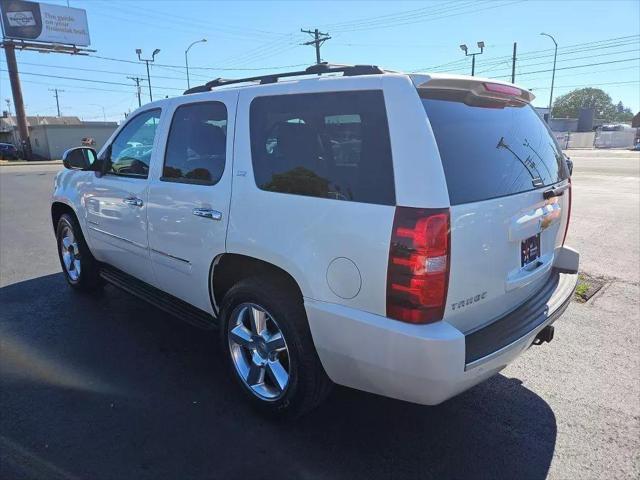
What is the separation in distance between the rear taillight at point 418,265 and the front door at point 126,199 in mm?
2251

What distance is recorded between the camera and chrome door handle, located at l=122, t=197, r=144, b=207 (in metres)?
3.64

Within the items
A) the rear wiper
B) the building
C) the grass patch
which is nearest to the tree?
the building

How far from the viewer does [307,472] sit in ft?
8.02

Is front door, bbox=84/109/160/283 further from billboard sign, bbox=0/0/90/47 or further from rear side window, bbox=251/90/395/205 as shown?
billboard sign, bbox=0/0/90/47

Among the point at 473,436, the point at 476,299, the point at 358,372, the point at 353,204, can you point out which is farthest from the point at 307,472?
the point at 353,204

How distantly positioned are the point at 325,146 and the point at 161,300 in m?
1.97

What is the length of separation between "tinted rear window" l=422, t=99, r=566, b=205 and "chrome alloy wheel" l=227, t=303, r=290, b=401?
1.30m

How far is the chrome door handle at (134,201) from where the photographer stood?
3642 mm

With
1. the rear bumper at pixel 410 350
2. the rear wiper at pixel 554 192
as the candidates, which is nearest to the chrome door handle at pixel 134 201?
the rear bumper at pixel 410 350

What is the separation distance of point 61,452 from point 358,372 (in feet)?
5.54

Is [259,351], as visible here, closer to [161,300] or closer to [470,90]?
[161,300]

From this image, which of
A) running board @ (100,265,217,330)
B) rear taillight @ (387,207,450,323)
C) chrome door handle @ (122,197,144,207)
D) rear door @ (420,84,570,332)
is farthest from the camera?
chrome door handle @ (122,197,144,207)

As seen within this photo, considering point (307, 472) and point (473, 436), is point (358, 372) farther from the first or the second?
point (473, 436)

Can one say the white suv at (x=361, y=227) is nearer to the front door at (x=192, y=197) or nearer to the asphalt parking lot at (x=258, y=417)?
the front door at (x=192, y=197)
